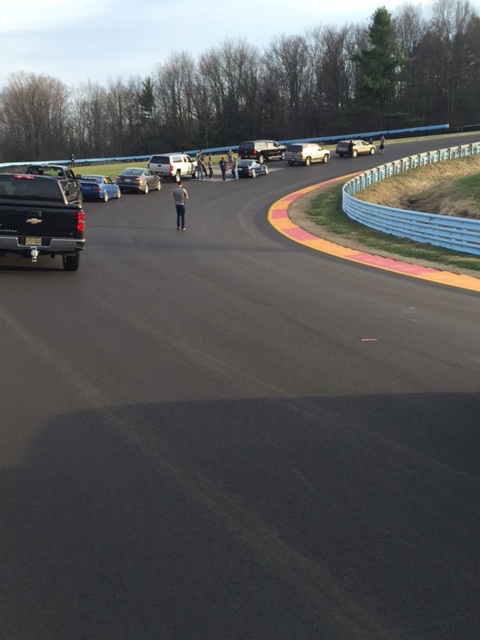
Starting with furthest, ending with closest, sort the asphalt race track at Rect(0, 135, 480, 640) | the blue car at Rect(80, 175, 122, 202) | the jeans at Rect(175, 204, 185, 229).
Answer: the blue car at Rect(80, 175, 122, 202) < the jeans at Rect(175, 204, 185, 229) < the asphalt race track at Rect(0, 135, 480, 640)

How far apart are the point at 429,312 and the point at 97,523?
848 cm

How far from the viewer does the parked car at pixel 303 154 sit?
57.5 m

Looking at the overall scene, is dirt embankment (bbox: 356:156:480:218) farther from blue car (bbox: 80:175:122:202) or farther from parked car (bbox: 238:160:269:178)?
blue car (bbox: 80:175:122:202)

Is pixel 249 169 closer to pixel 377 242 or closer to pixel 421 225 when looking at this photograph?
pixel 377 242

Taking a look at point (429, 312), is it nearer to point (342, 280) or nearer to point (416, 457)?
point (342, 280)

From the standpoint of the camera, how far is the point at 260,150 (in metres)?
Answer: 60.6

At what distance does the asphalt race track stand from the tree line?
94.6 metres

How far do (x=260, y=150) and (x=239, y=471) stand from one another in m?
56.8

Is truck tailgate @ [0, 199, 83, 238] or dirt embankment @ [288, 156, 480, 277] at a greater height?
truck tailgate @ [0, 199, 83, 238]

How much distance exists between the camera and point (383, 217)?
2516 centimetres

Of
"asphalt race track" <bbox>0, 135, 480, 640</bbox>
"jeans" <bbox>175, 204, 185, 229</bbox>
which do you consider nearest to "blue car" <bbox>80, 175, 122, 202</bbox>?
"jeans" <bbox>175, 204, 185, 229</bbox>

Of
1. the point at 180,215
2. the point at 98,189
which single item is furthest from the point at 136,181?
the point at 180,215

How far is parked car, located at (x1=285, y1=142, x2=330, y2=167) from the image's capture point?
57.5m

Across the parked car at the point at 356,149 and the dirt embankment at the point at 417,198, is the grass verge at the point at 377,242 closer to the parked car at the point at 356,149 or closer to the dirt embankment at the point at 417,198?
the dirt embankment at the point at 417,198
